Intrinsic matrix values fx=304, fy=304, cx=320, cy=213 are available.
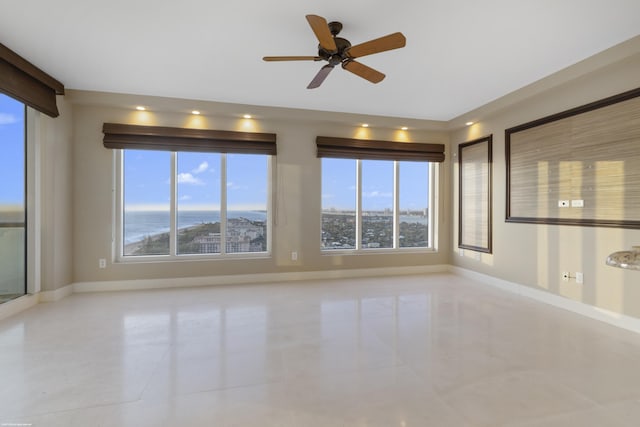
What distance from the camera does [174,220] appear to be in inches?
175

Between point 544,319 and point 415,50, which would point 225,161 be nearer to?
point 415,50

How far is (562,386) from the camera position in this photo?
195 cm

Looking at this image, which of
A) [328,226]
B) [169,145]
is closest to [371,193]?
[328,226]

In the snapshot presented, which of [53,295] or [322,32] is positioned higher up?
[322,32]

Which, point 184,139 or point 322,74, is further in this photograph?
point 184,139

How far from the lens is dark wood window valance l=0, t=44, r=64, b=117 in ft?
9.48

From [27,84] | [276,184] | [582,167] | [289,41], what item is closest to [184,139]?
[276,184]

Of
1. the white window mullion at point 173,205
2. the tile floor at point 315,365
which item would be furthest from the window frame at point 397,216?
the white window mullion at point 173,205

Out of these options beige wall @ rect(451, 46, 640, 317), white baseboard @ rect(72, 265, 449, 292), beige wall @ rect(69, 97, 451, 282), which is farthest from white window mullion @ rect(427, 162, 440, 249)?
beige wall @ rect(451, 46, 640, 317)

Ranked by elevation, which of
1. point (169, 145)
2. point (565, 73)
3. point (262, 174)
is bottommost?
point (262, 174)

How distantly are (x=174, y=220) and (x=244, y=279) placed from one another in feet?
4.41

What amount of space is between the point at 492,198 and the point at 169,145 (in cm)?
474

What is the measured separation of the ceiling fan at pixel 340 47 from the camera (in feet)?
7.00

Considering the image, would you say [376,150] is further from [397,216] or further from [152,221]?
[152,221]
